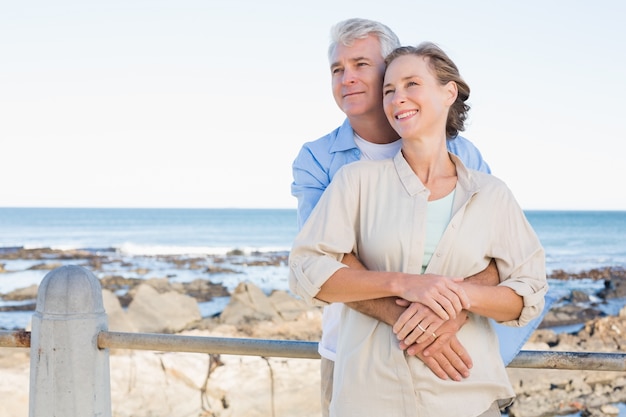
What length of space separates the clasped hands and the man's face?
2.70 feet

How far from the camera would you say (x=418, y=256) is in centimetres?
211

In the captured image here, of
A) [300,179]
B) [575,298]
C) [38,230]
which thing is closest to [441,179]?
[300,179]

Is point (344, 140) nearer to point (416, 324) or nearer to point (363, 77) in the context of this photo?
point (363, 77)

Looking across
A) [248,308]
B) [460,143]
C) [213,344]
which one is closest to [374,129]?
[460,143]

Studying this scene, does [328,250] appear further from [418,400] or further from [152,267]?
[152,267]

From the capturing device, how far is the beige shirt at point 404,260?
2033 millimetres

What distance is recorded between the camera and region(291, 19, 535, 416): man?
253 centimetres

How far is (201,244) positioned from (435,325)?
45775 millimetres

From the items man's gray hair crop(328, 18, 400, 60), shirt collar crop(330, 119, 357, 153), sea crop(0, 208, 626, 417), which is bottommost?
sea crop(0, 208, 626, 417)

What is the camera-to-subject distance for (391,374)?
2.03 metres

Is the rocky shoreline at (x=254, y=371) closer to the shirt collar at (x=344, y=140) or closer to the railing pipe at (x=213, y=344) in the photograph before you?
Result: the railing pipe at (x=213, y=344)

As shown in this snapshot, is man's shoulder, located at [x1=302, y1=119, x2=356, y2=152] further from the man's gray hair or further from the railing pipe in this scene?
the railing pipe

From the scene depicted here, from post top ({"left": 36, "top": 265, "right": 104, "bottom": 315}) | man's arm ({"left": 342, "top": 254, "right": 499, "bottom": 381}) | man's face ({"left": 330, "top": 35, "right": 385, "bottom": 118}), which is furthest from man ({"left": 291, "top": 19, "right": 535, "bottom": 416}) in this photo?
post top ({"left": 36, "top": 265, "right": 104, "bottom": 315})

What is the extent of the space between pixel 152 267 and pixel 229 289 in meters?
8.99
